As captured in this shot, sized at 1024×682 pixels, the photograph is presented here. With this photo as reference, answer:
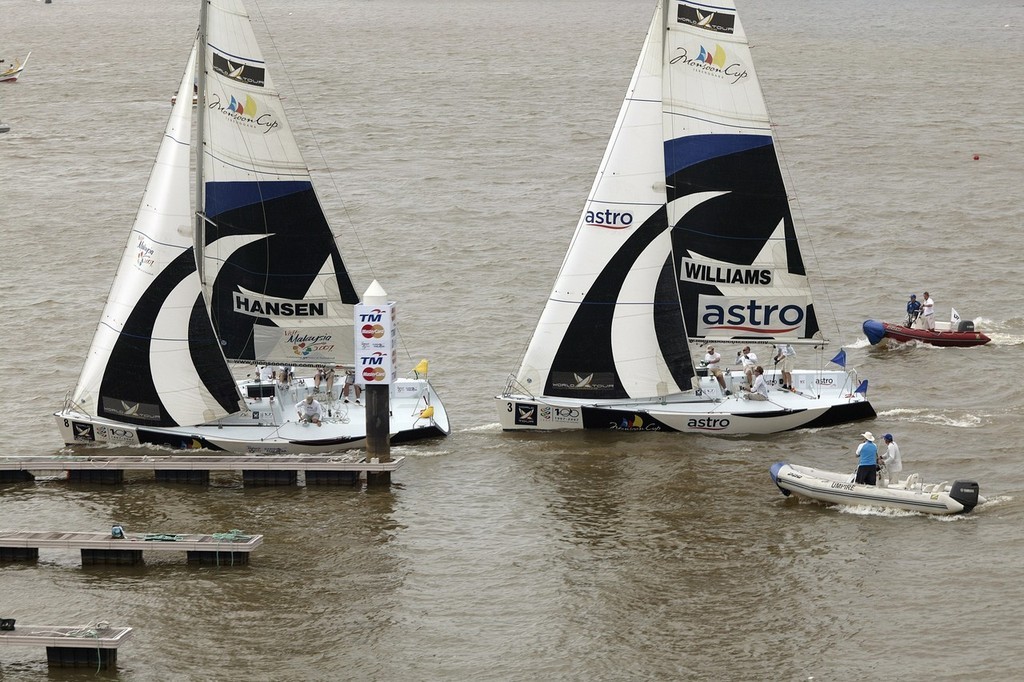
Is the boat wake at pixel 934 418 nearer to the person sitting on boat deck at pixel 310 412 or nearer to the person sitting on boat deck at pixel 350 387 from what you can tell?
the person sitting on boat deck at pixel 350 387

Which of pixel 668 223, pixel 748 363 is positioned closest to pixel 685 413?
pixel 748 363

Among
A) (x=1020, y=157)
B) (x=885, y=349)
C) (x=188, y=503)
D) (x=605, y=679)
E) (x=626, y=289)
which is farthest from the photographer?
(x=1020, y=157)

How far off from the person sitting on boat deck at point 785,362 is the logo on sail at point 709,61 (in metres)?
A: 7.38

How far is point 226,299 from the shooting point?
35.8 m

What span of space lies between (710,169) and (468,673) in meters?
16.6

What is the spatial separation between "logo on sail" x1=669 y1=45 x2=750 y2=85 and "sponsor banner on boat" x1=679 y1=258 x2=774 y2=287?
15.8 feet

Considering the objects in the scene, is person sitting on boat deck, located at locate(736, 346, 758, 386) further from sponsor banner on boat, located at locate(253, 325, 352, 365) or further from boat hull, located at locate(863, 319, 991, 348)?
sponsor banner on boat, located at locate(253, 325, 352, 365)

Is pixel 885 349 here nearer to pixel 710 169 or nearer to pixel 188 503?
pixel 710 169

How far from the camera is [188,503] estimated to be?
32031mm

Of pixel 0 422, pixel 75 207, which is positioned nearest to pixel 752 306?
pixel 0 422

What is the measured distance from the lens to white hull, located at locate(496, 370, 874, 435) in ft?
118

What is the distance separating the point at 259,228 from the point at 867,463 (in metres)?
15.4

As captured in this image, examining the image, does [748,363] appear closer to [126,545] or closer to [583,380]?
[583,380]

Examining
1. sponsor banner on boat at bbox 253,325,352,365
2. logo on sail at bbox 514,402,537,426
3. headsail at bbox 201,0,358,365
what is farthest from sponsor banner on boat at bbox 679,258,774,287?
sponsor banner on boat at bbox 253,325,352,365
